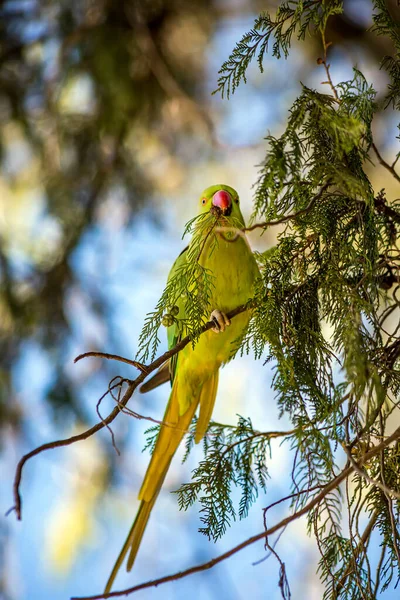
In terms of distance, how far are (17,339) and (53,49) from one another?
5.25 ft

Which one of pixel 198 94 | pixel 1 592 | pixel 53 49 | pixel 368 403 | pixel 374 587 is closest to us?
pixel 368 403

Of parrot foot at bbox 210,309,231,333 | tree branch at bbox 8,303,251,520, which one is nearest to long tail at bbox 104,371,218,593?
tree branch at bbox 8,303,251,520

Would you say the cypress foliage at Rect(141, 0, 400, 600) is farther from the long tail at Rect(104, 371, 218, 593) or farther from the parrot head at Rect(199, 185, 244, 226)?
the parrot head at Rect(199, 185, 244, 226)

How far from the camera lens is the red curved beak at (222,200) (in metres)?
2.11

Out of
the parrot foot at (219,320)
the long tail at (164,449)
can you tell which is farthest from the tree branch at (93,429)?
the parrot foot at (219,320)

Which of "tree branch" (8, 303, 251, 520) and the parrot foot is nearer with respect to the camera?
"tree branch" (8, 303, 251, 520)

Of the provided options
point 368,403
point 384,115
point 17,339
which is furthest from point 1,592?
point 384,115

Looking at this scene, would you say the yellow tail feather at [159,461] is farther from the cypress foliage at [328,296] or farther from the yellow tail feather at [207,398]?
the cypress foliage at [328,296]

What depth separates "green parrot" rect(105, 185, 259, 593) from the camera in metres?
2.00

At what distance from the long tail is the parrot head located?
63 centimetres

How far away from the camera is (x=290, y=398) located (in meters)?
1.42

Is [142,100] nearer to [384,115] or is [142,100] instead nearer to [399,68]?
[384,115]

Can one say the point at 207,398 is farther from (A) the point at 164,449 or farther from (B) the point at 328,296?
(B) the point at 328,296

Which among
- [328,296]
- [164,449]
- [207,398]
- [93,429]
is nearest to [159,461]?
[164,449]
